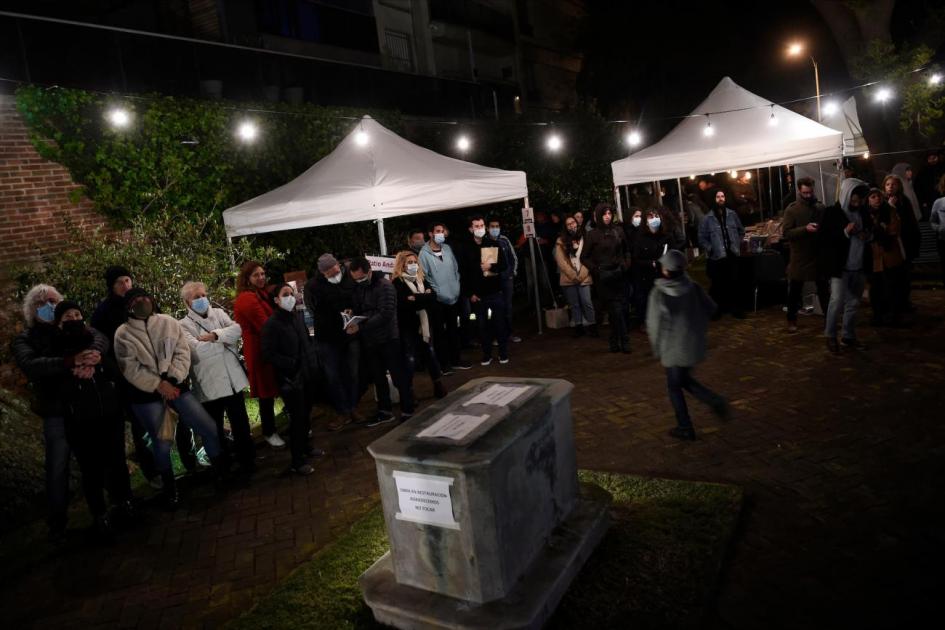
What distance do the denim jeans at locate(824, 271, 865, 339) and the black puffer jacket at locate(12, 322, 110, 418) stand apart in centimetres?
747

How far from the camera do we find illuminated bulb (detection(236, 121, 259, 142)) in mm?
9820

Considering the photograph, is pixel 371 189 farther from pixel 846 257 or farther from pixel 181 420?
pixel 846 257

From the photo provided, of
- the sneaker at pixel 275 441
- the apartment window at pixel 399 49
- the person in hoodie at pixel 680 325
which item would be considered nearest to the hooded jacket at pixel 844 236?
the person in hoodie at pixel 680 325

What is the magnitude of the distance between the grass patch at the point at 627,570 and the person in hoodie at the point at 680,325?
3.15ft

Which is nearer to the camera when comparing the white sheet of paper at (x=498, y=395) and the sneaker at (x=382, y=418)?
the white sheet of paper at (x=498, y=395)

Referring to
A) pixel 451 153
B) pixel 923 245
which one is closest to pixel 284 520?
pixel 451 153


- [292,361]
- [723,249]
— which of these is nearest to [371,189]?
[292,361]

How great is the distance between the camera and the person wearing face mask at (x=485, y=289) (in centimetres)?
840

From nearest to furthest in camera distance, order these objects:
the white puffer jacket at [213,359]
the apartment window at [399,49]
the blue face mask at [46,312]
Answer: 1. the blue face mask at [46,312]
2. the white puffer jacket at [213,359]
3. the apartment window at [399,49]

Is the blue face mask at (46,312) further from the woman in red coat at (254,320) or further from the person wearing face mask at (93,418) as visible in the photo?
the woman in red coat at (254,320)

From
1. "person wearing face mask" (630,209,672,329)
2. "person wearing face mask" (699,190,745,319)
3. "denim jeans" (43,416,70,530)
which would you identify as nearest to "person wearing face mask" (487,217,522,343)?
"person wearing face mask" (630,209,672,329)

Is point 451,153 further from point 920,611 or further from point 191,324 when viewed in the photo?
point 920,611

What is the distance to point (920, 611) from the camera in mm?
2914

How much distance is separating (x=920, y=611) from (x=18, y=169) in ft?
31.8
